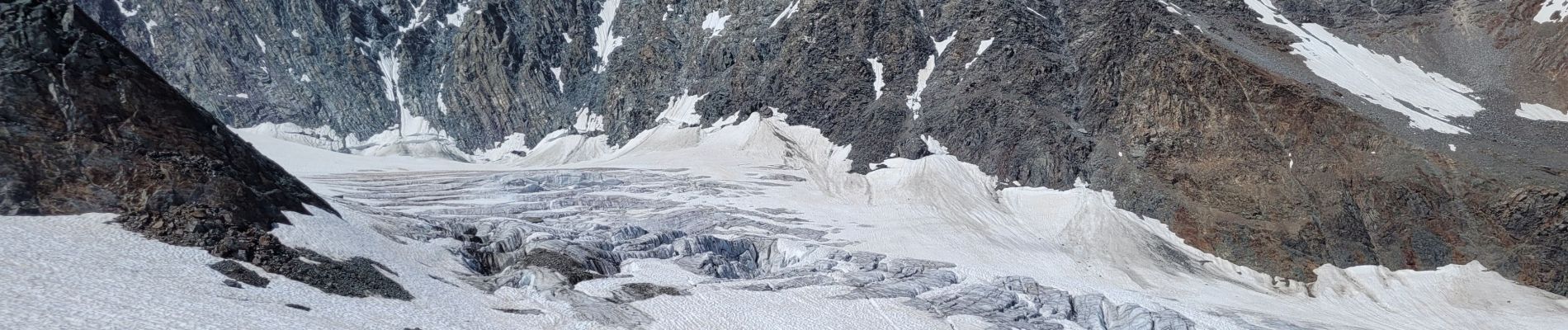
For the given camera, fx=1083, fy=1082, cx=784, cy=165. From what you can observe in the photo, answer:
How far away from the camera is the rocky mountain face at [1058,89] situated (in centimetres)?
7281

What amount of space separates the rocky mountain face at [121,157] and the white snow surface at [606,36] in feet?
260

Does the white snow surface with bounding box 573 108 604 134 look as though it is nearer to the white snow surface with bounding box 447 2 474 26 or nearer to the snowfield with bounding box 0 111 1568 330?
the snowfield with bounding box 0 111 1568 330

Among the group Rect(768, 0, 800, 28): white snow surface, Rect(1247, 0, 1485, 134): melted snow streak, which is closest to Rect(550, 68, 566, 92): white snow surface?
Rect(768, 0, 800, 28): white snow surface

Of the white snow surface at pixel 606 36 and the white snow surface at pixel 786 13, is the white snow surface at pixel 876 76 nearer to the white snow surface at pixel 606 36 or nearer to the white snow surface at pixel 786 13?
the white snow surface at pixel 786 13

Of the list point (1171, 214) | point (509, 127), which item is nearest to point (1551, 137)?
point (1171, 214)

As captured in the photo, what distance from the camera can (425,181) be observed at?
79.6 meters

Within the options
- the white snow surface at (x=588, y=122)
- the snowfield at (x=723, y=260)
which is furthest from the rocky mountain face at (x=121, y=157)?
the white snow surface at (x=588, y=122)

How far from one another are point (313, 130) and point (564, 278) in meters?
82.3

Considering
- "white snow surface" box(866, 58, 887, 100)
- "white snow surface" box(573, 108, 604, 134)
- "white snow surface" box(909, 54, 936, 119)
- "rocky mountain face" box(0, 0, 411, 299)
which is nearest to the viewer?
"rocky mountain face" box(0, 0, 411, 299)

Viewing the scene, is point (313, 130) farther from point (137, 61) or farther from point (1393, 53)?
point (1393, 53)

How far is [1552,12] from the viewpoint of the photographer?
8762 centimetres

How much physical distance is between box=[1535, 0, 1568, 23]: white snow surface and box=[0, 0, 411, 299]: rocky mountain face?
298 ft

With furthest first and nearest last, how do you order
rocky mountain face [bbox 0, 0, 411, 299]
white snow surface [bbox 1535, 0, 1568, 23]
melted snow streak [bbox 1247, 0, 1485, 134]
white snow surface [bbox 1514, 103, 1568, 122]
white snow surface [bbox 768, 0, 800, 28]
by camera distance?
white snow surface [bbox 768, 0, 800, 28] < white snow surface [bbox 1535, 0, 1568, 23] < melted snow streak [bbox 1247, 0, 1485, 134] < white snow surface [bbox 1514, 103, 1568, 122] < rocky mountain face [bbox 0, 0, 411, 299]

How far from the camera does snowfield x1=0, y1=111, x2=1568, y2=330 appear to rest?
109 feet
